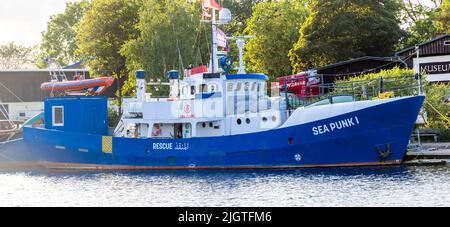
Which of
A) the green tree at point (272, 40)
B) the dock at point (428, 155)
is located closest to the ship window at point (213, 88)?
the dock at point (428, 155)

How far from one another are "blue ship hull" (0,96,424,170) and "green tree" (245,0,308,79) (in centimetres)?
3043

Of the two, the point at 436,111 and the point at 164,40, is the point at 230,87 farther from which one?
the point at 164,40

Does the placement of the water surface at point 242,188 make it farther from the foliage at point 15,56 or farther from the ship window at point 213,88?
the foliage at point 15,56

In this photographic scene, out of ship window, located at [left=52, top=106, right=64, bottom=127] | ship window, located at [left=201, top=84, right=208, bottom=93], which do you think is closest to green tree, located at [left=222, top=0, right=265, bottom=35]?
ship window, located at [left=52, top=106, right=64, bottom=127]

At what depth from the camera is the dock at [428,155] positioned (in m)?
41.2

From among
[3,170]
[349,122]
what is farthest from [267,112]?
[3,170]

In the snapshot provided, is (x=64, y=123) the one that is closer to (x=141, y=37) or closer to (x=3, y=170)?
(x=3, y=170)

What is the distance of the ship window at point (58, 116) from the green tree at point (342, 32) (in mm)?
26181

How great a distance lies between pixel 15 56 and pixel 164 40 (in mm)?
61069

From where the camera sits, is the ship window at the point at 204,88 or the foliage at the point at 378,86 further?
the foliage at the point at 378,86

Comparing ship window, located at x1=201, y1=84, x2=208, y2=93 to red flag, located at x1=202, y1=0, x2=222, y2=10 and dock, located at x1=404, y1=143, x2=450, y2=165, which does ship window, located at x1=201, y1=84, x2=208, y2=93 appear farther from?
dock, located at x1=404, y1=143, x2=450, y2=165

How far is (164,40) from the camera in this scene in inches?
2554

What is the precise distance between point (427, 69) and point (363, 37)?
29.0 ft

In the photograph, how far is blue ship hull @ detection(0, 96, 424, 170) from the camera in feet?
130
